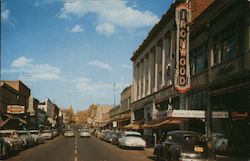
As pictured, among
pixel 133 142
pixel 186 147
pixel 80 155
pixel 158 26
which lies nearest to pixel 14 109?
pixel 158 26

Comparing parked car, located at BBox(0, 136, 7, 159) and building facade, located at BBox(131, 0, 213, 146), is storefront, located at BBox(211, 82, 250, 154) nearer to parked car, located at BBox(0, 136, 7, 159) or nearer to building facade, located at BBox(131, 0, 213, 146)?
building facade, located at BBox(131, 0, 213, 146)

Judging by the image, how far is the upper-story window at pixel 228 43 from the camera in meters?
26.0

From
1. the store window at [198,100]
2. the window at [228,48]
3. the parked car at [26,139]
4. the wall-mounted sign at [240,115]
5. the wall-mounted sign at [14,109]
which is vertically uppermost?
the window at [228,48]

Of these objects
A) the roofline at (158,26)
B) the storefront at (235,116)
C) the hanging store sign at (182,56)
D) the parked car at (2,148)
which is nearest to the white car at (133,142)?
the hanging store sign at (182,56)

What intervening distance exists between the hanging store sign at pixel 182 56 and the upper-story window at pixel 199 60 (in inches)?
31.0

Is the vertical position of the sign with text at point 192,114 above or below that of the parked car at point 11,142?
above

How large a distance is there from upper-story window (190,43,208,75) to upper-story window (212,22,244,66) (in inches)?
77.4

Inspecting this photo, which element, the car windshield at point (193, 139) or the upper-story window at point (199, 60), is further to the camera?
the upper-story window at point (199, 60)

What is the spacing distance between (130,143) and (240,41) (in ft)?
44.6

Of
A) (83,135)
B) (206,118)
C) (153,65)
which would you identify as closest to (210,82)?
(206,118)

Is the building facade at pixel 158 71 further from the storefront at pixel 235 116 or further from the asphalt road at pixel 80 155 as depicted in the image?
the storefront at pixel 235 116

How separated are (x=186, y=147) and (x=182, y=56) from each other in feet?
56.7

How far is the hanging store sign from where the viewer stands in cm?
3459

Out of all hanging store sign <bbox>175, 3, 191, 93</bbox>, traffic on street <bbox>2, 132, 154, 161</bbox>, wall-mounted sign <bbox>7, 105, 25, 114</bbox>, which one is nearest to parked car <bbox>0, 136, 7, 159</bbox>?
traffic on street <bbox>2, 132, 154, 161</bbox>
